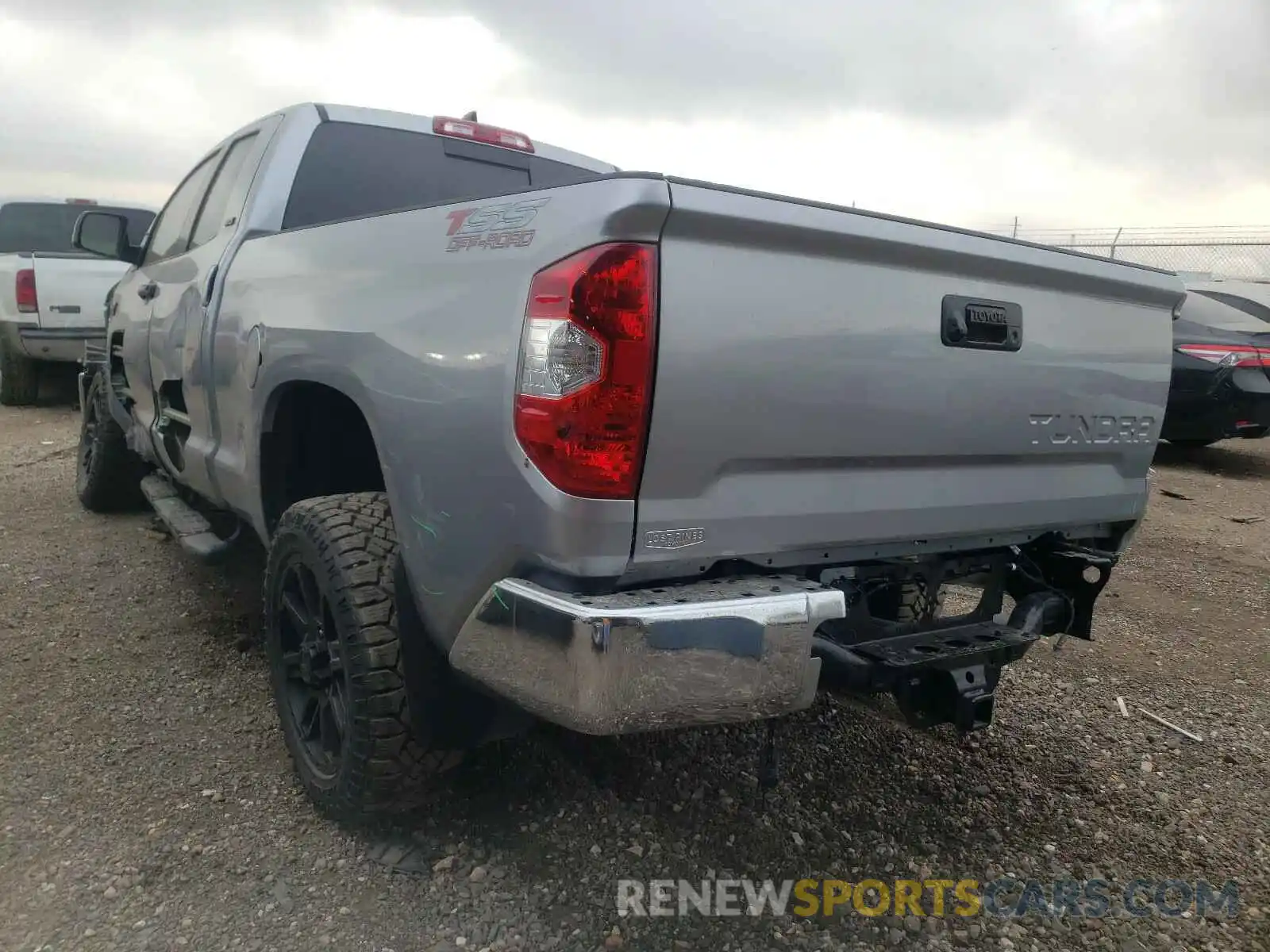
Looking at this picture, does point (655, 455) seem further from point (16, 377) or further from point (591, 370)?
point (16, 377)

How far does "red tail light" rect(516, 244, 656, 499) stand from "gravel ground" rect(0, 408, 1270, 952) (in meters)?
1.09

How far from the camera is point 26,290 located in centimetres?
879

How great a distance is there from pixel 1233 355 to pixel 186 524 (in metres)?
7.65

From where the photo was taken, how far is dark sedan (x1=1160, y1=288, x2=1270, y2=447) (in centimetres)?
742

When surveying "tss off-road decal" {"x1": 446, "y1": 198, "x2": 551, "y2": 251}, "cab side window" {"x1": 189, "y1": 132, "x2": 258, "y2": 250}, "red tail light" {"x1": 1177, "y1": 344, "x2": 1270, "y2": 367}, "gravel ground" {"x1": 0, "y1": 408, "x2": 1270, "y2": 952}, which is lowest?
"gravel ground" {"x1": 0, "y1": 408, "x2": 1270, "y2": 952}

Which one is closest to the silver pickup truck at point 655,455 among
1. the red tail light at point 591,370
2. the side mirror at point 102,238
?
the red tail light at point 591,370

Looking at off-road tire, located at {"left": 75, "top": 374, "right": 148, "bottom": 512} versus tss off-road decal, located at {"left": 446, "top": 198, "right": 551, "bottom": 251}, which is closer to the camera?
tss off-road decal, located at {"left": 446, "top": 198, "right": 551, "bottom": 251}

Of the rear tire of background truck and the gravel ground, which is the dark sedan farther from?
the rear tire of background truck

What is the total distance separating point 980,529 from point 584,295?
126 cm

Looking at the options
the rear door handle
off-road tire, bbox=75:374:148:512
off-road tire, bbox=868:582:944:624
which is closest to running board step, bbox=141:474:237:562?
off-road tire, bbox=75:374:148:512

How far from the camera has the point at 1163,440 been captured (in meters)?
8.52

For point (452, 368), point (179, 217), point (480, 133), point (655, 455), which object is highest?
point (480, 133)

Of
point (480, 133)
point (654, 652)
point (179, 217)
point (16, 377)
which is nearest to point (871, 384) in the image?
point (654, 652)

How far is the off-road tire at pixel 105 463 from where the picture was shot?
5.14 m
